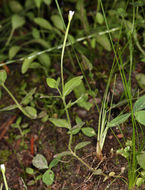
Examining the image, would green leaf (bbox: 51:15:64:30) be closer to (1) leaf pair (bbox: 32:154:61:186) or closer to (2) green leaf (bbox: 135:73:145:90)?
(2) green leaf (bbox: 135:73:145:90)

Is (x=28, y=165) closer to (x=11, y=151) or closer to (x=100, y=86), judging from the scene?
(x=11, y=151)

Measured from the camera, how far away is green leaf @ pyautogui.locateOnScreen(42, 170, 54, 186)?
1247 millimetres

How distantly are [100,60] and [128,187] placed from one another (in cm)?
87

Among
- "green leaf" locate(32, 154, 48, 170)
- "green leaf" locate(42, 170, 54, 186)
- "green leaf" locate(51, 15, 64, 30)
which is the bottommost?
"green leaf" locate(42, 170, 54, 186)

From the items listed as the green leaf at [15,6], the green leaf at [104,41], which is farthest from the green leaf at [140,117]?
the green leaf at [15,6]

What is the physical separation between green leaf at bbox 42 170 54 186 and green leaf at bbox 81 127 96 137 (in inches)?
9.7

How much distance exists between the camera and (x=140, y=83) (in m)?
1.49

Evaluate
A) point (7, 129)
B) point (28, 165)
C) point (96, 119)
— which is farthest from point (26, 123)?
point (96, 119)

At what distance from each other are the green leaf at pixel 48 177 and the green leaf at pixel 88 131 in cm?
25

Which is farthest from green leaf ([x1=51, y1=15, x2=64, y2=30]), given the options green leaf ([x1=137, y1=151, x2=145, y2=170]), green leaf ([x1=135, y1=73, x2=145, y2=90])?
green leaf ([x1=137, y1=151, x2=145, y2=170])

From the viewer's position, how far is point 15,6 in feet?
6.89

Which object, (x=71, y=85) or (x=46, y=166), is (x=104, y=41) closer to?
(x=71, y=85)

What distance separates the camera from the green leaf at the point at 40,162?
1.31m

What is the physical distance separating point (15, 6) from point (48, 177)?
1408mm
